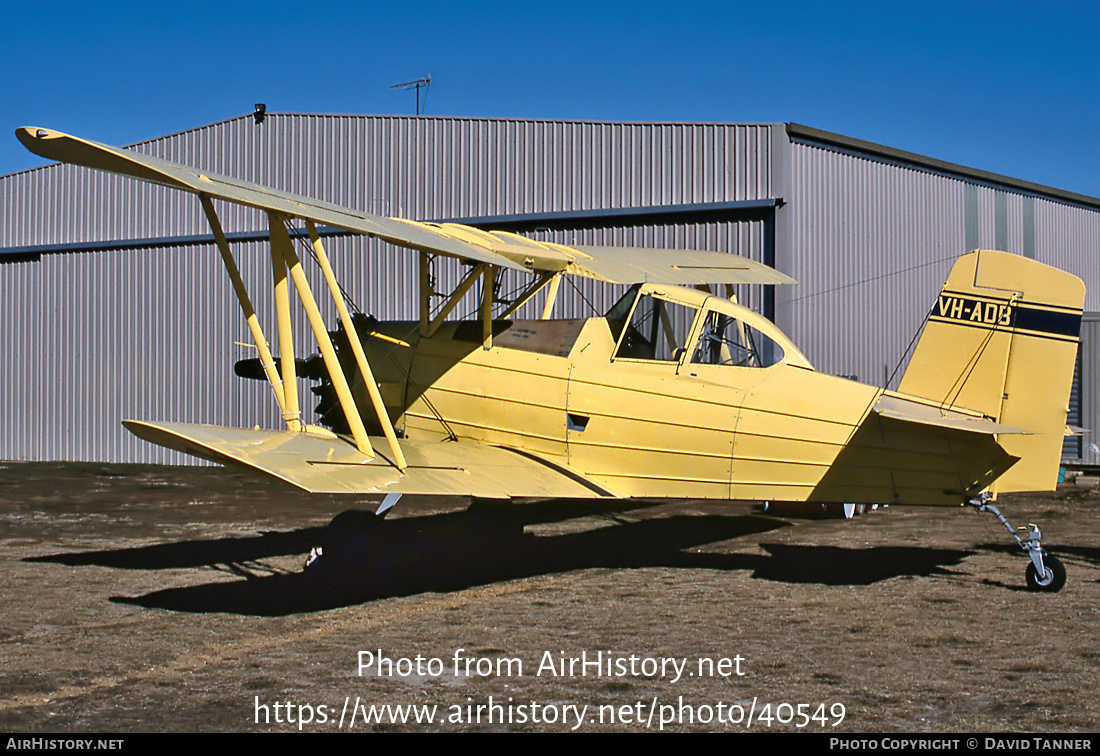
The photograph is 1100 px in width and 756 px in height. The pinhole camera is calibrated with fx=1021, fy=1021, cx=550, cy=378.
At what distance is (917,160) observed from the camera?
63.5 feet

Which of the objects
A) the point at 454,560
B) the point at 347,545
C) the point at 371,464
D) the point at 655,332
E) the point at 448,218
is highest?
the point at 448,218

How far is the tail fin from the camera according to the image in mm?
7879

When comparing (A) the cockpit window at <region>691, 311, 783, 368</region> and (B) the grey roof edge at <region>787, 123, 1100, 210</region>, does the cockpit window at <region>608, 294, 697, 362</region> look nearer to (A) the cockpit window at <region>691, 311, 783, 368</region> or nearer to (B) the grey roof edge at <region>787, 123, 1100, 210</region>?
(A) the cockpit window at <region>691, 311, 783, 368</region>

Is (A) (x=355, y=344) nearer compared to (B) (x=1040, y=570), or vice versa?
(A) (x=355, y=344)

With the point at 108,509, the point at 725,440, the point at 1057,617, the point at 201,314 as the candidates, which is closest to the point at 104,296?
the point at 201,314

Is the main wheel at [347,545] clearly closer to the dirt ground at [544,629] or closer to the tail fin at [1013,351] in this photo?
the dirt ground at [544,629]

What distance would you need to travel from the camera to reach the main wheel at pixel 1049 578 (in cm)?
812

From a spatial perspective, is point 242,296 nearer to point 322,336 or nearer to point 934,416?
point 322,336

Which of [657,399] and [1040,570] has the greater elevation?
[657,399]

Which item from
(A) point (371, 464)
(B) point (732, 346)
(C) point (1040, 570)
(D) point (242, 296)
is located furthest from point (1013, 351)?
(D) point (242, 296)

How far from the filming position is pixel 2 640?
6.75 metres

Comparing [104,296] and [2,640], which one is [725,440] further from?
[104,296]

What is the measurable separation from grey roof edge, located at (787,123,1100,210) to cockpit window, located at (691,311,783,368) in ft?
29.1

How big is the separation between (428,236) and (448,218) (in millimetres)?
11784
